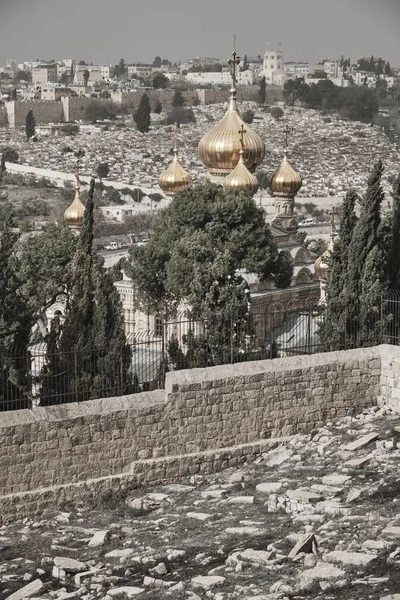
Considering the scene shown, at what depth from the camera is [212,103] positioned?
152 meters

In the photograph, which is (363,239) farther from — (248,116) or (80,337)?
(248,116)

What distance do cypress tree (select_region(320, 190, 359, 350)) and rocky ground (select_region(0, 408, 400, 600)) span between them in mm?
2113

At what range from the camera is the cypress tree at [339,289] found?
683 inches

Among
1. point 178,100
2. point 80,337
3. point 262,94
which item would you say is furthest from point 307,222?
point 178,100

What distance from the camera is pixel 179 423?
48.3ft

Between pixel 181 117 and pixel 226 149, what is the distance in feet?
354

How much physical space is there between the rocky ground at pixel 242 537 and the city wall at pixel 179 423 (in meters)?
0.21

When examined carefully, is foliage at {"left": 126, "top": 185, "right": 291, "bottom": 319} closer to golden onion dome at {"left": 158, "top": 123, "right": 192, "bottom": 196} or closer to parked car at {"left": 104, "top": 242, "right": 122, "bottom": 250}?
golden onion dome at {"left": 158, "top": 123, "right": 192, "bottom": 196}

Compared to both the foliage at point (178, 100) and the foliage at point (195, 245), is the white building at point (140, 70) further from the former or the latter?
the foliage at point (195, 245)

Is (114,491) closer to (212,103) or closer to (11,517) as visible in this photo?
(11,517)

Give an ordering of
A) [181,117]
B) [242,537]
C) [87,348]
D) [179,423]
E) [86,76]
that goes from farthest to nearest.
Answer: [86,76] < [181,117] < [87,348] < [179,423] < [242,537]

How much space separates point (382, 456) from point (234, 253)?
9.21 meters

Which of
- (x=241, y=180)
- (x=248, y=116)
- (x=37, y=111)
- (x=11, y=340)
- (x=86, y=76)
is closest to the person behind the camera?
(x=11, y=340)

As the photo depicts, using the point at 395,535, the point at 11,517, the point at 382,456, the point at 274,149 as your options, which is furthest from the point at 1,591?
the point at 274,149
